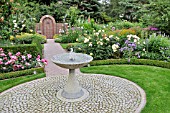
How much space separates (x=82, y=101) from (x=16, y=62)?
11.3 ft

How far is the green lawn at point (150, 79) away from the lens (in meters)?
4.37

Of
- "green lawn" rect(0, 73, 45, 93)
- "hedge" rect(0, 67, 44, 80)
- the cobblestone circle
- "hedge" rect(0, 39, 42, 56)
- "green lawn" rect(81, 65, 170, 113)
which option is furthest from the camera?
"hedge" rect(0, 39, 42, 56)

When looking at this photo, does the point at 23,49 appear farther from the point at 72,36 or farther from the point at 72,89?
the point at 72,36

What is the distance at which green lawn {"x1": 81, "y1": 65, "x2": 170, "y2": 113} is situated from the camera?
437cm

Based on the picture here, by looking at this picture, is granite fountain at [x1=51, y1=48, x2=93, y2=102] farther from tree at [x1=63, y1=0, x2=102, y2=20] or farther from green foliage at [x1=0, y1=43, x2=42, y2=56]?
tree at [x1=63, y1=0, x2=102, y2=20]

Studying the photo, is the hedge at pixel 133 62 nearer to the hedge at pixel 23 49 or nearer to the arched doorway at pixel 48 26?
the hedge at pixel 23 49

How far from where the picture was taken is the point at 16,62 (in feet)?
22.2

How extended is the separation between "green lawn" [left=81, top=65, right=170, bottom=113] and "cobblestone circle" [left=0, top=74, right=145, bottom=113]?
239 millimetres

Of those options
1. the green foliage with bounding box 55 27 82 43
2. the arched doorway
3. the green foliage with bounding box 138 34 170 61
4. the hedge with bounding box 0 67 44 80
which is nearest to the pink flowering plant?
the hedge with bounding box 0 67 44 80

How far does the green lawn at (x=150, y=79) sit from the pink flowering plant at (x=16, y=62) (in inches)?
80.3

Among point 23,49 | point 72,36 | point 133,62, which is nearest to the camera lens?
point 23,49

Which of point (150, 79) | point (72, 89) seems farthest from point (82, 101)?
point (150, 79)

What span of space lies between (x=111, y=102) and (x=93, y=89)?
3.11 ft

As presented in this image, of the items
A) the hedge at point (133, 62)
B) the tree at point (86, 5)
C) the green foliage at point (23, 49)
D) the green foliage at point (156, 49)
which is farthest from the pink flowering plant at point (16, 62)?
the tree at point (86, 5)
